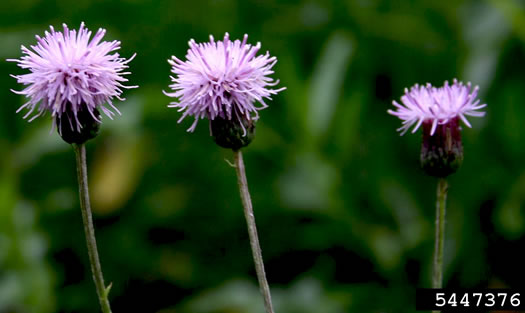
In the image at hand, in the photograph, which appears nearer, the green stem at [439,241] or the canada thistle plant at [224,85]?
the canada thistle plant at [224,85]

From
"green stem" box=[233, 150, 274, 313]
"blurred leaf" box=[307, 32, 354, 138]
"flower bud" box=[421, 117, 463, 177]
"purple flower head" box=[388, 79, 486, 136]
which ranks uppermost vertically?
"blurred leaf" box=[307, 32, 354, 138]

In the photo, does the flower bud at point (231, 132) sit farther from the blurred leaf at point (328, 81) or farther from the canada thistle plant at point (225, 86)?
the blurred leaf at point (328, 81)

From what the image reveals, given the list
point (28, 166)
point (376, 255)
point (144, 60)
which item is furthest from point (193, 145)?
point (376, 255)

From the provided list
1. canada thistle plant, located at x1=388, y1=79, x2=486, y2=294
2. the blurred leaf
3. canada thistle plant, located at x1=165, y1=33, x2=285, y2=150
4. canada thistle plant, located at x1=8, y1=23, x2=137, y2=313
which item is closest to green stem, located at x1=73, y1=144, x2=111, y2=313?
canada thistle plant, located at x1=8, y1=23, x2=137, y2=313

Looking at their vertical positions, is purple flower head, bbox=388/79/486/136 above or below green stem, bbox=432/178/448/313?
above

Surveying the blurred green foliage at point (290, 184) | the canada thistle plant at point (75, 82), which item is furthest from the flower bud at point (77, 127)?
the blurred green foliage at point (290, 184)

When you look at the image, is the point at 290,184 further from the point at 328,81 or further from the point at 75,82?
the point at 75,82

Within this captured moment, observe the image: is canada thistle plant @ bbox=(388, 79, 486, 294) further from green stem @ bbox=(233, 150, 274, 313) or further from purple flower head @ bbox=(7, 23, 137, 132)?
purple flower head @ bbox=(7, 23, 137, 132)
